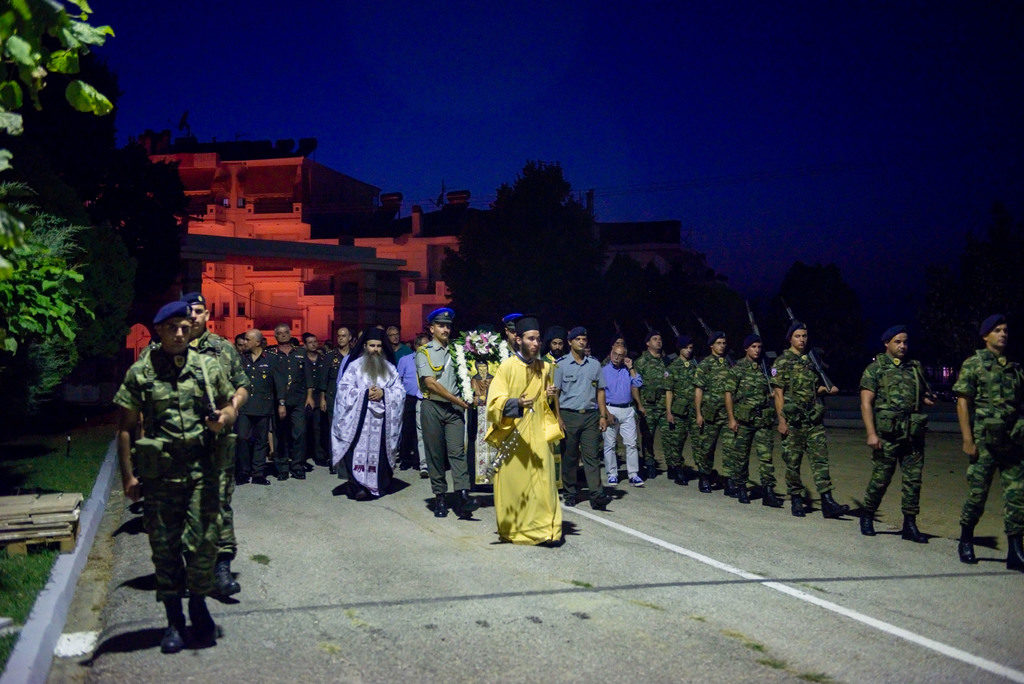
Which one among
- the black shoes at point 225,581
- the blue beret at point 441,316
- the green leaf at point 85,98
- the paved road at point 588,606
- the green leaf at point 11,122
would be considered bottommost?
the paved road at point 588,606

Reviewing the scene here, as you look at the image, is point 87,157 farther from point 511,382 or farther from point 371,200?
point 371,200

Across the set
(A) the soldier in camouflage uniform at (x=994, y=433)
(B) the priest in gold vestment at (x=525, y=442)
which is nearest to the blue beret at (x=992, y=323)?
(A) the soldier in camouflage uniform at (x=994, y=433)

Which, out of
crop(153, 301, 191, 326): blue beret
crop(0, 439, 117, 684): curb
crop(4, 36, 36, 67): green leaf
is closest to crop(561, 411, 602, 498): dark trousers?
crop(0, 439, 117, 684): curb

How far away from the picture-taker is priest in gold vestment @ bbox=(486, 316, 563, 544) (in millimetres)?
9016

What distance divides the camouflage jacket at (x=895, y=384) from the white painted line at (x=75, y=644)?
7102 millimetres

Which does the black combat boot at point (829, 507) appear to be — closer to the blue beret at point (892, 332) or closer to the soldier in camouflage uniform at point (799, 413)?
the soldier in camouflage uniform at point (799, 413)

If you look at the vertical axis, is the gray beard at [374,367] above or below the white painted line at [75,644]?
above

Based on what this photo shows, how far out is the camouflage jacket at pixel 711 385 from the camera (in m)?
13.1

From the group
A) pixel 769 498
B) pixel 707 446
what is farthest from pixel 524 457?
pixel 707 446

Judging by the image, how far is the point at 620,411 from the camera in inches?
553

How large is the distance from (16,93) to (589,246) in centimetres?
4312

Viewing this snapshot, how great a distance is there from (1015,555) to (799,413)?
321 cm

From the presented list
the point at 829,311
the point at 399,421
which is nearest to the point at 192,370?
the point at 399,421

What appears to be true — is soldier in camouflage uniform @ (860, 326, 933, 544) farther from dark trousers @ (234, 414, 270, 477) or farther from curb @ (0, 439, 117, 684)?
dark trousers @ (234, 414, 270, 477)
